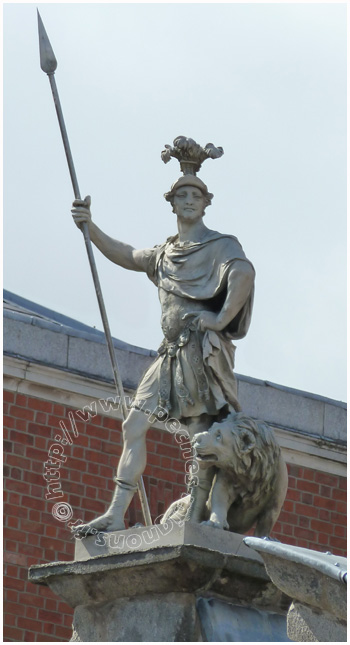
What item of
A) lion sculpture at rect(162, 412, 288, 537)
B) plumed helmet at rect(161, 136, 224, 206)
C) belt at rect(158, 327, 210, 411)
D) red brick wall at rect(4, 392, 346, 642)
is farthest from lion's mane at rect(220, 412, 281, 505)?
red brick wall at rect(4, 392, 346, 642)

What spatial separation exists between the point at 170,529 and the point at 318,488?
8.02m

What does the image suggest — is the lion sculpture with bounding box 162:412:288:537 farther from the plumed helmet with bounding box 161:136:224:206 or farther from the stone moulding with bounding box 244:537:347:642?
the stone moulding with bounding box 244:537:347:642

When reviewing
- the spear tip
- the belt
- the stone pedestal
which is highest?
the spear tip

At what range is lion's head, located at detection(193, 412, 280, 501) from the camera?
16172 millimetres

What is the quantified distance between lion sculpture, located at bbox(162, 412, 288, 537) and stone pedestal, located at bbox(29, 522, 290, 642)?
12.4 inches

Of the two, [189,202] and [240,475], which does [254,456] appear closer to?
[240,475]

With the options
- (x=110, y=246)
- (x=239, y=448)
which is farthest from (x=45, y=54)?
(x=239, y=448)

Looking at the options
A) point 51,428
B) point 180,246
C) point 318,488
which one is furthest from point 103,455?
point 180,246

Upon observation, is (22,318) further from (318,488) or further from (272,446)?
(272,446)

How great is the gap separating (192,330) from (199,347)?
0.13 m

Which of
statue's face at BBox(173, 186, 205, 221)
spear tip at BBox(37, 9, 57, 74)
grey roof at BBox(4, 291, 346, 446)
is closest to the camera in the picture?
statue's face at BBox(173, 186, 205, 221)

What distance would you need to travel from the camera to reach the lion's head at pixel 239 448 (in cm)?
1617

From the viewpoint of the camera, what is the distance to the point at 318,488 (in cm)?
2378

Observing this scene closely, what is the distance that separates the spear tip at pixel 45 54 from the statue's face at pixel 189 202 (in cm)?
150
